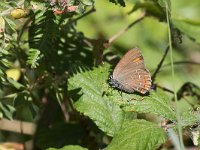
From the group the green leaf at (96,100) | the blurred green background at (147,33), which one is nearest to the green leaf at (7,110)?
the green leaf at (96,100)

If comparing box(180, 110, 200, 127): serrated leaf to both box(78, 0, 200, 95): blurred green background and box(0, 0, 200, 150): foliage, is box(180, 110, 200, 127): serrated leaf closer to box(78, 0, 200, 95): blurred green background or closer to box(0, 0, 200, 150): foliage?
box(0, 0, 200, 150): foliage

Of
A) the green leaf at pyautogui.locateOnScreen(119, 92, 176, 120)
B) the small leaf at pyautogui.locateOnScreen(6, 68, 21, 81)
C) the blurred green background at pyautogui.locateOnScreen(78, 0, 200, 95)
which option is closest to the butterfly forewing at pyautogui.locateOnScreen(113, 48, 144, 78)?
the green leaf at pyautogui.locateOnScreen(119, 92, 176, 120)

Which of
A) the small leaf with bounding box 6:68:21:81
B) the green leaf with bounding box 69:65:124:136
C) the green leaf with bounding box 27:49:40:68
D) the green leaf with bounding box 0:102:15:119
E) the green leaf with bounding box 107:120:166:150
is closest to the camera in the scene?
the green leaf with bounding box 107:120:166:150

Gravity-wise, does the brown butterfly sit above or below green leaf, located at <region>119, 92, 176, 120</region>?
above

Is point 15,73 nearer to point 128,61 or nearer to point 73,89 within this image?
point 73,89

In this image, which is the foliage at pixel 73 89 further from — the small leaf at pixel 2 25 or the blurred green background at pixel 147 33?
the blurred green background at pixel 147 33

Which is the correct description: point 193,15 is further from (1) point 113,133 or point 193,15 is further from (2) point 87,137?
(1) point 113,133
